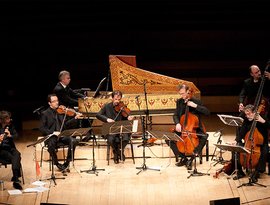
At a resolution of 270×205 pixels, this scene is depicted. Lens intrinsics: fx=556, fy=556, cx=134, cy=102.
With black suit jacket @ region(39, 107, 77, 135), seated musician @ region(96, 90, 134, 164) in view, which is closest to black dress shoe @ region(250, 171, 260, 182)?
seated musician @ region(96, 90, 134, 164)

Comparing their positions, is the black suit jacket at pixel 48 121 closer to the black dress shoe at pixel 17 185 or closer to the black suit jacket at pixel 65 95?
the black suit jacket at pixel 65 95

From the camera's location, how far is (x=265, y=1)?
464 inches

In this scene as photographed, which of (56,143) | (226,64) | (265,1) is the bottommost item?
(56,143)

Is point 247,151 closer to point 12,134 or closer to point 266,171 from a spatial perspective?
point 266,171

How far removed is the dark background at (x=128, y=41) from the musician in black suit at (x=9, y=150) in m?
3.77

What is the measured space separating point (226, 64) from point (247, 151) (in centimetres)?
550

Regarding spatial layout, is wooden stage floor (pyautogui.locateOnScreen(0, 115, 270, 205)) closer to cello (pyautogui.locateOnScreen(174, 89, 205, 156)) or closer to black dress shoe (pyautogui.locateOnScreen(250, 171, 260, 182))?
black dress shoe (pyautogui.locateOnScreen(250, 171, 260, 182))

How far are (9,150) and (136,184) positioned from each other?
5.86 ft

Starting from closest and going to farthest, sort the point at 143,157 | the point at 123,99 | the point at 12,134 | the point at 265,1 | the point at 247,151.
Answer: the point at 247,151 < the point at 12,134 < the point at 143,157 < the point at 123,99 < the point at 265,1

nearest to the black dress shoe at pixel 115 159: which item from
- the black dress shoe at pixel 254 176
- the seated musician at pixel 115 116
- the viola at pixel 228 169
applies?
the seated musician at pixel 115 116

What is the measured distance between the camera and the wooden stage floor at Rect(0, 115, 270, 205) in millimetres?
6914

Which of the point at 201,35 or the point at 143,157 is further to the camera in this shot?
the point at 201,35

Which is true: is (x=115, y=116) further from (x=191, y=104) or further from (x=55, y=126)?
(x=191, y=104)

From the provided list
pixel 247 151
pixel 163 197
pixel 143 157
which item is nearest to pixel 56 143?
pixel 143 157
